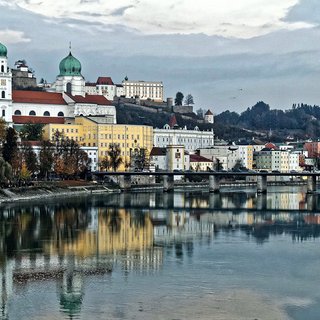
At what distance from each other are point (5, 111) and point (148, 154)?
1351cm

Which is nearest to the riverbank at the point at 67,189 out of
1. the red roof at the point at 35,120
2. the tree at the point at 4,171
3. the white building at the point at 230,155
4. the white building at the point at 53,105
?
the tree at the point at 4,171

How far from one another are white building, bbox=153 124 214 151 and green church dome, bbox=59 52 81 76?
9.61 meters

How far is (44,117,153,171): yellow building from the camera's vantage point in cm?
6994

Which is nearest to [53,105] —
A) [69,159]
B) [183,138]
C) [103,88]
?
[183,138]

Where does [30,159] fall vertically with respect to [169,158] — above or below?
below

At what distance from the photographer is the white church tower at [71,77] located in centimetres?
7969

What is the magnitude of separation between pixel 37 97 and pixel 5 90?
7070 millimetres

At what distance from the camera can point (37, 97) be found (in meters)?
75.5

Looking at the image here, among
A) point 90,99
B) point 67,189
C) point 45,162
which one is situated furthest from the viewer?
point 90,99

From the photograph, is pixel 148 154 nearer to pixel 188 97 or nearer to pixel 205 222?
pixel 205 222

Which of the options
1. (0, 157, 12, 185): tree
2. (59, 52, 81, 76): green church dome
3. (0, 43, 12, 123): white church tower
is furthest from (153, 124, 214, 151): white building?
(0, 157, 12, 185): tree

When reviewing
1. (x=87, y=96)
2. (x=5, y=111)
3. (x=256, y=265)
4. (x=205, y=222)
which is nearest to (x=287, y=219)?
(x=205, y=222)

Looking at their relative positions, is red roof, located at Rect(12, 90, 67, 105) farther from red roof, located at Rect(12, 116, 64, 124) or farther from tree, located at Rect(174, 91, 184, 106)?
tree, located at Rect(174, 91, 184, 106)

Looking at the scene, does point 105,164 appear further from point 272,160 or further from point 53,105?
point 272,160
